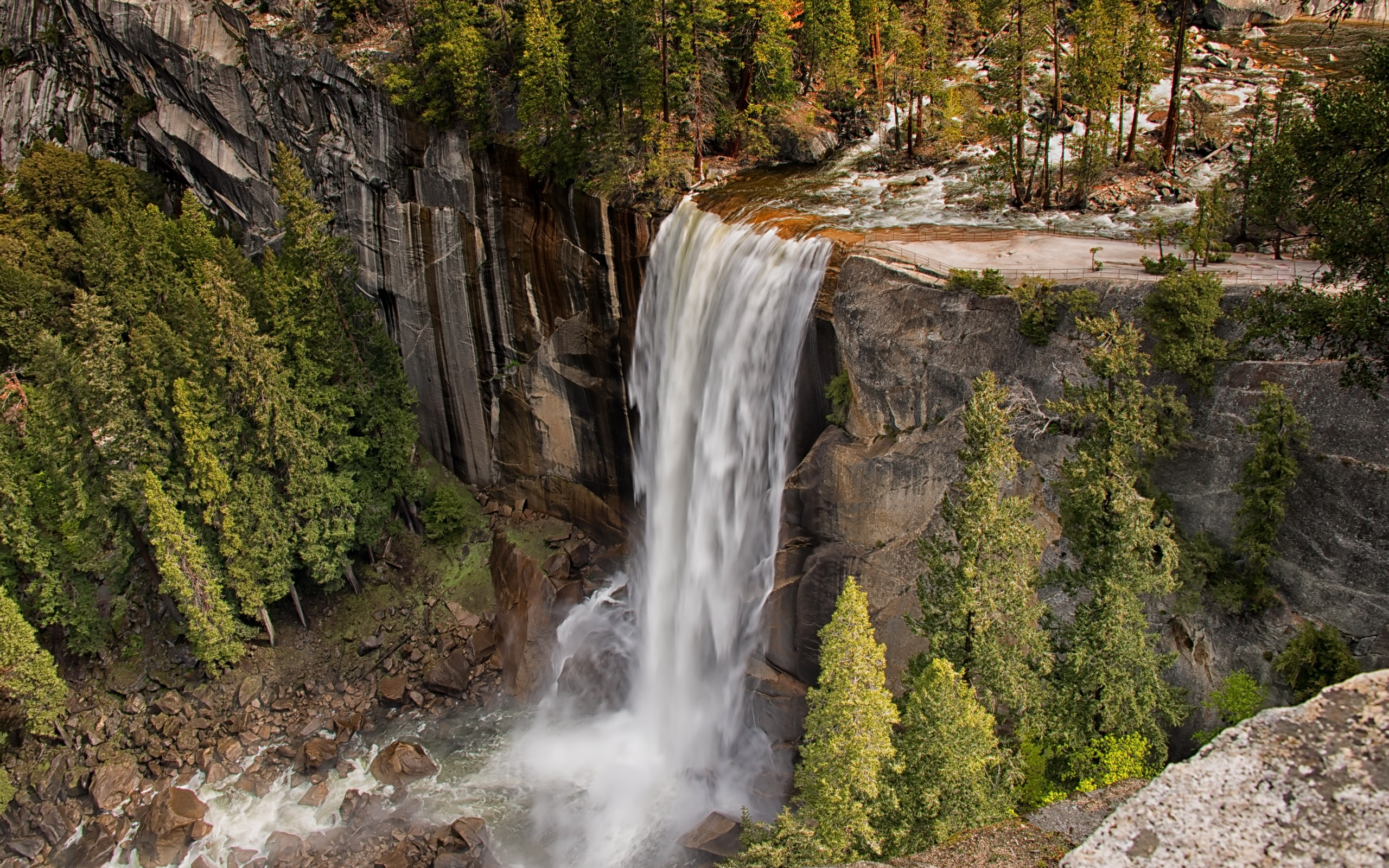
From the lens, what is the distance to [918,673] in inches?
798

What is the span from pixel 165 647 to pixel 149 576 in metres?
2.97

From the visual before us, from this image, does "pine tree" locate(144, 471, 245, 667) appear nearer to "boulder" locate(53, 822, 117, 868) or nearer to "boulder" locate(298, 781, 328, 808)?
"boulder" locate(53, 822, 117, 868)

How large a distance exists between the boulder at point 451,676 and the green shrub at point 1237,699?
25615 millimetres

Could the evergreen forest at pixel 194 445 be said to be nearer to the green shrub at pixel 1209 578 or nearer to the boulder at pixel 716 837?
the boulder at pixel 716 837

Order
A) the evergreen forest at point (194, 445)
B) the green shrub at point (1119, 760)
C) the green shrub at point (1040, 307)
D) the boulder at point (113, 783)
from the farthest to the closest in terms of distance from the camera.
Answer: the evergreen forest at point (194, 445), the boulder at point (113, 783), the green shrub at point (1040, 307), the green shrub at point (1119, 760)

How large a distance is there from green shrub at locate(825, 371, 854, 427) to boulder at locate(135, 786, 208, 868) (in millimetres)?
24943

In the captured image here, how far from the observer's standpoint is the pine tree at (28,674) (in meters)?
29.3

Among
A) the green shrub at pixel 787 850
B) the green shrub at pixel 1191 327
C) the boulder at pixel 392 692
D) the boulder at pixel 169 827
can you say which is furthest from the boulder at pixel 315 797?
the green shrub at pixel 1191 327

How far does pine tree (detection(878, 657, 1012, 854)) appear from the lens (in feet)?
57.9

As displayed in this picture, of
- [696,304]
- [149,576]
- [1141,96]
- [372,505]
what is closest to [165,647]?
[149,576]

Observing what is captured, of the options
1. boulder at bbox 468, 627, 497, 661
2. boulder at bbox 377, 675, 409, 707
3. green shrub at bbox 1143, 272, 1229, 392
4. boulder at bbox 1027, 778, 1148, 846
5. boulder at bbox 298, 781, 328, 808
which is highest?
green shrub at bbox 1143, 272, 1229, 392

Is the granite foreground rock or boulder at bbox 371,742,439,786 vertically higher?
the granite foreground rock

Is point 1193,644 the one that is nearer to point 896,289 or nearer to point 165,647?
point 896,289

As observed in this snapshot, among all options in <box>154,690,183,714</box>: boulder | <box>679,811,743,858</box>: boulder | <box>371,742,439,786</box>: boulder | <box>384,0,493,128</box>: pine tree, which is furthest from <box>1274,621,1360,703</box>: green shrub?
<box>154,690,183,714</box>: boulder
